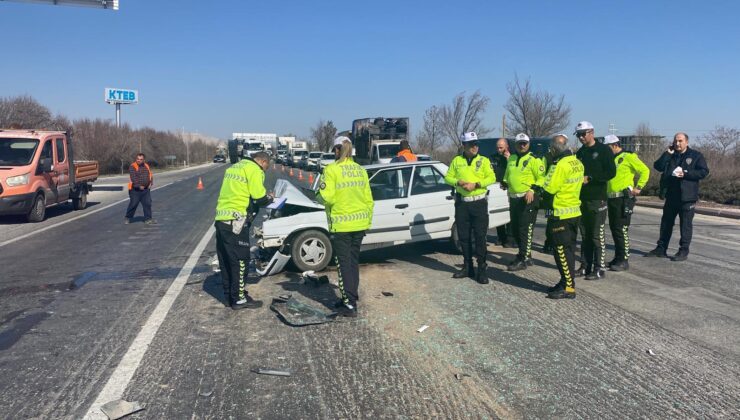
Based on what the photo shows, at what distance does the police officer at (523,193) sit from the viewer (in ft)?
24.9

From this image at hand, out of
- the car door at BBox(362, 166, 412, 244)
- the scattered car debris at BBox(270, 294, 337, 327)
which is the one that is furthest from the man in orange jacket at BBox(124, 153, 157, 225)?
the scattered car debris at BBox(270, 294, 337, 327)

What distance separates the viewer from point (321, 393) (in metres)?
3.85

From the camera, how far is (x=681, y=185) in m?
8.12

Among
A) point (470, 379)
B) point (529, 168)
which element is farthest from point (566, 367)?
point (529, 168)

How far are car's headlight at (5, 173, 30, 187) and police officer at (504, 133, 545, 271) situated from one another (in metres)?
11.5

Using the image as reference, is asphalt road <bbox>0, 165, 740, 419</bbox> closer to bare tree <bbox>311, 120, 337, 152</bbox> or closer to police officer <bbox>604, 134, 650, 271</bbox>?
police officer <bbox>604, 134, 650, 271</bbox>

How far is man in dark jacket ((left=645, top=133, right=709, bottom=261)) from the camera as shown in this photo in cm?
809

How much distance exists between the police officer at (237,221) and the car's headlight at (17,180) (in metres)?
9.84

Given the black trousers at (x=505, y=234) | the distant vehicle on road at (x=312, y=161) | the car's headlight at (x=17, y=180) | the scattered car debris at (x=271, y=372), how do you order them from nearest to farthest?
the scattered car debris at (x=271, y=372) < the black trousers at (x=505, y=234) < the car's headlight at (x=17, y=180) < the distant vehicle on road at (x=312, y=161)

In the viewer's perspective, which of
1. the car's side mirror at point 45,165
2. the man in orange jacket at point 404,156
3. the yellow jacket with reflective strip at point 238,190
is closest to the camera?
the yellow jacket with reflective strip at point 238,190

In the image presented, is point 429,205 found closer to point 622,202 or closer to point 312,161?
point 622,202

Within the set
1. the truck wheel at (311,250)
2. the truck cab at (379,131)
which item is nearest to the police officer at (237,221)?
the truck wheel at (311,250)

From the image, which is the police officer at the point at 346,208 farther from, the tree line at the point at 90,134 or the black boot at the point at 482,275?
the tree line at the point at 90,134

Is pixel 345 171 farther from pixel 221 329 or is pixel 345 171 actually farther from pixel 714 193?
pixel 714 193
